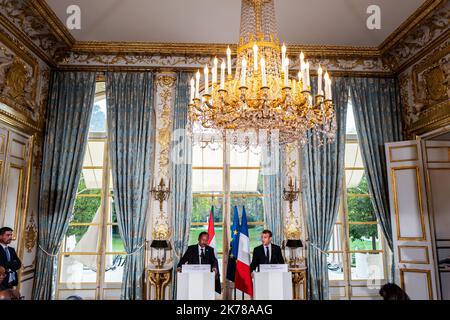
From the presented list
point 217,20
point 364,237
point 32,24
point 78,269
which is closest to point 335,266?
point 364,237

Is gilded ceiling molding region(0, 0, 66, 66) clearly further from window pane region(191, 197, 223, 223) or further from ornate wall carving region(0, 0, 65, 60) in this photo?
window pane region(191, 197, 223, 223)

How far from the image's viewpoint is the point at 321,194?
4.81 meters

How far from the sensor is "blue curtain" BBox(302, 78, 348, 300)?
4.57 meters

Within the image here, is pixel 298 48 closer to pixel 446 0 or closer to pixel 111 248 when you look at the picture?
pixel 446 0

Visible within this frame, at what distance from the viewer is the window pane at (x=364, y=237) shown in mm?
5039

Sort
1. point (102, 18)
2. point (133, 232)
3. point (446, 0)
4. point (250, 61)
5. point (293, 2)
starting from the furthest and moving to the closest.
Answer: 1. point (133, 232)
2. point (102, 18)
3. point (293, 2)
4. point (446, 0)
5. point (250, 61)

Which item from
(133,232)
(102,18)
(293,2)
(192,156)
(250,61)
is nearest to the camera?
(250,61)

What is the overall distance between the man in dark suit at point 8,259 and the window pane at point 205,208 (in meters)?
2.39

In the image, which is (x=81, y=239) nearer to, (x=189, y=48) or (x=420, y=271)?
(x=189, y=48)

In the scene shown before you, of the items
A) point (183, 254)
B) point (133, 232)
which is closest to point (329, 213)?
point (183, 254)

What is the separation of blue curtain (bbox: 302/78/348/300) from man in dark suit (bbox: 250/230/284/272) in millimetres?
741

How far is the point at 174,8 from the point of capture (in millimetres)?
4098

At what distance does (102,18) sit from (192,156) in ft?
7.68

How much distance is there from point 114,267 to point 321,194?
3.43m
